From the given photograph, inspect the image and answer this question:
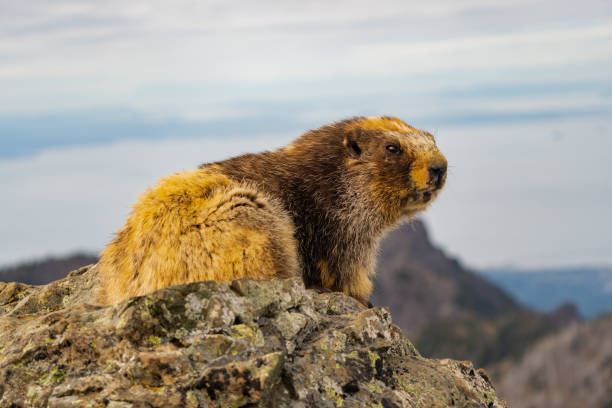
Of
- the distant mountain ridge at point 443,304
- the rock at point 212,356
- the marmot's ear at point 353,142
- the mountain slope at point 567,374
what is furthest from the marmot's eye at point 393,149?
the distant mountain ridge at point 443,304

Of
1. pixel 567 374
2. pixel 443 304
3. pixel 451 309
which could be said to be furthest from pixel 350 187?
pixel 443 304

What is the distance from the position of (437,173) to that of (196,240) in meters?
3.83

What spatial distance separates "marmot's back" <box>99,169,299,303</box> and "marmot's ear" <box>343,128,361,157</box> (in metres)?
2.00

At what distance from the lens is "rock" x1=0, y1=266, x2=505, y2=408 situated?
21.2 ft

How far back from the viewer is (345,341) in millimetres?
7566

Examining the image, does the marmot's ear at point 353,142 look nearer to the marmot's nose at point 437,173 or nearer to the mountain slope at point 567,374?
the marmot's nose at point 437,173

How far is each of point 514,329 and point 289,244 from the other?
6880 cm

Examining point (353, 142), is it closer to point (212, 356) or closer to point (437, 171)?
point (437, 171)

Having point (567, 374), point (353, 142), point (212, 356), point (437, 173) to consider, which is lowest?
point (567, 374)

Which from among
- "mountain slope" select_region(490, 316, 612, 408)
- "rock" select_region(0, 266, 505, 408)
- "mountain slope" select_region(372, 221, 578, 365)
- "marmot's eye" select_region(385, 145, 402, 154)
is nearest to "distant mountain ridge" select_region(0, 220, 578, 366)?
"mountain slope" select_region(372, 221, 578, 365)

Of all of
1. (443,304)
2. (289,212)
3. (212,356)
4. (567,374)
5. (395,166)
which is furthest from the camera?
(443,304)

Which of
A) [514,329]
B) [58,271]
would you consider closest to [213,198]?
[58,271]

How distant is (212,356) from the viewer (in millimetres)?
6684

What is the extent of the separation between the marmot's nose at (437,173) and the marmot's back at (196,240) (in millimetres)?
2408
